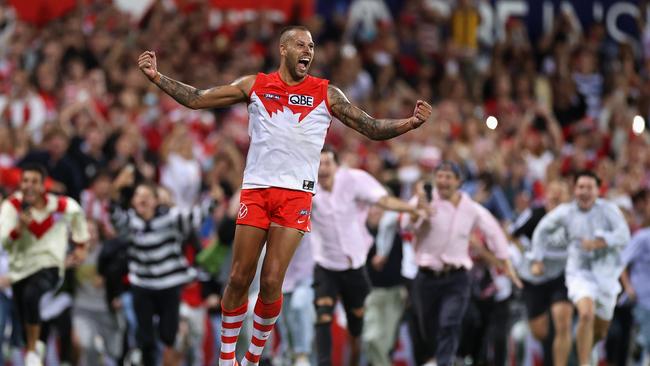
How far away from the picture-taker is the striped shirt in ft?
51.9

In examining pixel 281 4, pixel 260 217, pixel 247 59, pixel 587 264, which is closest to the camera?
pixel 260 217

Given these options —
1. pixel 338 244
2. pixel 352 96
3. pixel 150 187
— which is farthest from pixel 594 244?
pixel 352 96

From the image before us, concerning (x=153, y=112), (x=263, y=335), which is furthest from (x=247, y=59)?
(x=263, y=335)

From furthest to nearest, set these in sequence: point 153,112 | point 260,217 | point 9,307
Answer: point 153,112, point 9,307, point 260,217

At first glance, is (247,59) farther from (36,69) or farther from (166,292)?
(166,292)

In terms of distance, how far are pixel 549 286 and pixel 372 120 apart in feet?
18.4

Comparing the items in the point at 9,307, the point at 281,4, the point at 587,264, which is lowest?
the point at 9,307

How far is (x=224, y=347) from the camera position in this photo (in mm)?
11469

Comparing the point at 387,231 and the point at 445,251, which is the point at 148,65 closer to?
the point at 445,251

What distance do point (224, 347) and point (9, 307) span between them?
17.0ft

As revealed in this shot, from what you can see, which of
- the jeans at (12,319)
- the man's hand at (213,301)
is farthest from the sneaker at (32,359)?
the man's hand at (213,301)

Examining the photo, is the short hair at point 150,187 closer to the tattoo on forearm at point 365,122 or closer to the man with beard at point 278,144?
the man with beard at point 278,144

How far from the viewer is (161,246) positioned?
624 inches

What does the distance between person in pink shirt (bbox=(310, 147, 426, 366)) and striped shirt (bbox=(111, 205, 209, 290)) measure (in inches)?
59.0
